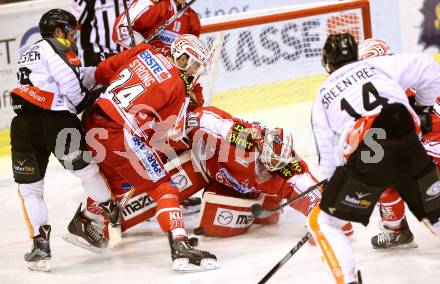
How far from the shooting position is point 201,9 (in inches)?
265

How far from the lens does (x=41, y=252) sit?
450 centimetres

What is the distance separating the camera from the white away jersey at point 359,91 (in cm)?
362

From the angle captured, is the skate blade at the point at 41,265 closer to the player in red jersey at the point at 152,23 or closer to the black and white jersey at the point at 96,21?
the player in red jersey at the point at 152,23

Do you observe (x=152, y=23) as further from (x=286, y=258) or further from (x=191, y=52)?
(x=286, y=258)

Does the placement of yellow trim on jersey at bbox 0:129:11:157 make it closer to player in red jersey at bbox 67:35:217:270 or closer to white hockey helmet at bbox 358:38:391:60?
player in red jersey at bbox 67:35:217:270

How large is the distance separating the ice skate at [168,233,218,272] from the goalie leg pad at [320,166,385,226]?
34.8 inches

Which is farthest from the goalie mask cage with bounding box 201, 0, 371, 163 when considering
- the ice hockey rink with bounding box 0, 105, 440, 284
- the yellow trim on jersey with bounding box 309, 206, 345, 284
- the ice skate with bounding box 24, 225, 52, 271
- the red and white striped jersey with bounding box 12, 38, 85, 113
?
the yellow trim on jersey with bounding box 309, 206, 345, 284

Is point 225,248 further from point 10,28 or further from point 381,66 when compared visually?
point 10,28

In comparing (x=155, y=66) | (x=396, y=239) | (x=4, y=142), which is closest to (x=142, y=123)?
(x=155, y=66)

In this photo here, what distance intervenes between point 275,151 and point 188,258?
Result: 741mm

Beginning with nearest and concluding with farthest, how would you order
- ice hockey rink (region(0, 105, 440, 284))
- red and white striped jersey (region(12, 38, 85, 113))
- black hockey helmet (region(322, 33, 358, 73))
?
black hockey helmet (region(322, 33, 358, 73)), ice hockey rink (region(0, 105, 440, 284)), red and white striped jersey (region(12, 38, 85, 113))

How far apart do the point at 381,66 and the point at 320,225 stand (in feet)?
2.17

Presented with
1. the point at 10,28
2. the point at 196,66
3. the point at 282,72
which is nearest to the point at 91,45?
the point at 10,28

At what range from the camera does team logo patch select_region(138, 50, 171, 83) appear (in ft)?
14.8
